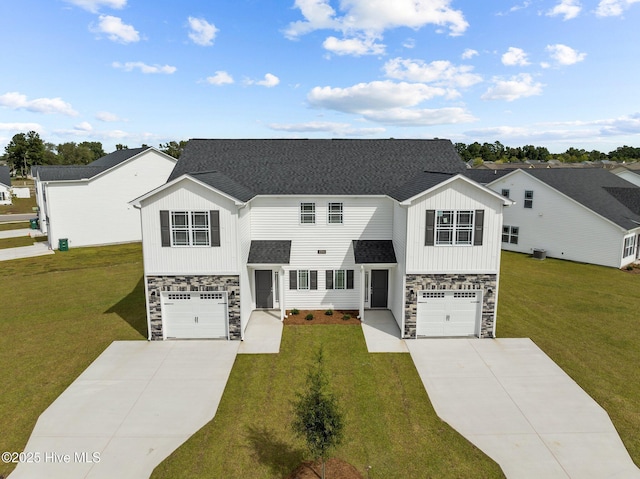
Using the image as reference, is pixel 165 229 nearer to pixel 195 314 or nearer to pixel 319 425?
pixel 195 314

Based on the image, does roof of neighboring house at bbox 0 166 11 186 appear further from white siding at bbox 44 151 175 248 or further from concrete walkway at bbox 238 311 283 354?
concrete walkway at bbox 238 311 283 354

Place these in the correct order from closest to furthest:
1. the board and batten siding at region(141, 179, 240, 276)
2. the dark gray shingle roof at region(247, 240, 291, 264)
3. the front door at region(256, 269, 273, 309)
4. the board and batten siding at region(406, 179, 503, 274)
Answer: the board and batten siding at region(141, 179, 240, 276), the board and batten siding at region(406, 179, 503, 274), the dark gray shingle roof at region(247, 240, 291, 264), the front door at region(256, 269, 273, 309)

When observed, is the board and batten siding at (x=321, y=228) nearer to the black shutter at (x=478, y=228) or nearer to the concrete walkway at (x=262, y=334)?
the concrete walkway at (x=262, y=334)

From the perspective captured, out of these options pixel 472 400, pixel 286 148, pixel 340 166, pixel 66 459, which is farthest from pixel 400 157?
pixel 66 459

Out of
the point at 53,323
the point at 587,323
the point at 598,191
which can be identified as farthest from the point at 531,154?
the point at 53,323

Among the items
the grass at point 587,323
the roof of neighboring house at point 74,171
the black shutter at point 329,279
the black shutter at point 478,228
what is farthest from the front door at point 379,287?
the roof of neighboring house at point 74,171

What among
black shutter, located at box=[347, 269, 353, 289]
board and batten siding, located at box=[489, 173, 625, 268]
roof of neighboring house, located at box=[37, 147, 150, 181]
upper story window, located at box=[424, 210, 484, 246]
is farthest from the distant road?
board and batten siding, located at box=[489, 173, 625, 268]
